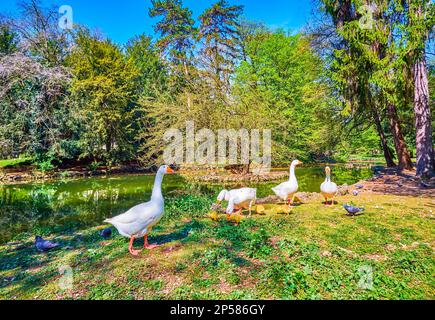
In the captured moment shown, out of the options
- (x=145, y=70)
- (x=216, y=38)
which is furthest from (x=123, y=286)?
(x=145, y=70)

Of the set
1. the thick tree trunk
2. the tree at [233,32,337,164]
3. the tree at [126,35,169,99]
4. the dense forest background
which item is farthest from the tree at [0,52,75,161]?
the thick tree trunk

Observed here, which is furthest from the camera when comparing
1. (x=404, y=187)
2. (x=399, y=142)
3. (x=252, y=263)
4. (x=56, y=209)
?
(x=399, y=142)

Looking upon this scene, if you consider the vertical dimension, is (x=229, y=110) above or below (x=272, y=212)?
above

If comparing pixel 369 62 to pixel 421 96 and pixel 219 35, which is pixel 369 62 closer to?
pixel 421 96

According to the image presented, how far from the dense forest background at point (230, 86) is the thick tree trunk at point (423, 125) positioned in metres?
0.05

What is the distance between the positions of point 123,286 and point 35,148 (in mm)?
23673

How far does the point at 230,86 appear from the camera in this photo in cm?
2166

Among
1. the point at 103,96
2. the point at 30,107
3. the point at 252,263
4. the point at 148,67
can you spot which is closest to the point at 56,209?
the point at 252,263

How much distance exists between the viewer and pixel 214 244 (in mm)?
4805

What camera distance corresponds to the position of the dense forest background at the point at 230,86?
40.5 feet

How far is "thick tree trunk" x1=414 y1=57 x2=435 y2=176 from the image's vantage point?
11.5 meters

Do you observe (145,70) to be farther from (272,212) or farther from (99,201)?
(272,212)

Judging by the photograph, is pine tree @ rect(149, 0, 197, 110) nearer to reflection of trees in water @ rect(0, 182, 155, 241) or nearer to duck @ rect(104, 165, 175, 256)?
reflection of trees in water @ rect(0, 182, 155, 241)

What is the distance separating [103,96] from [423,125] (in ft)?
90.1
